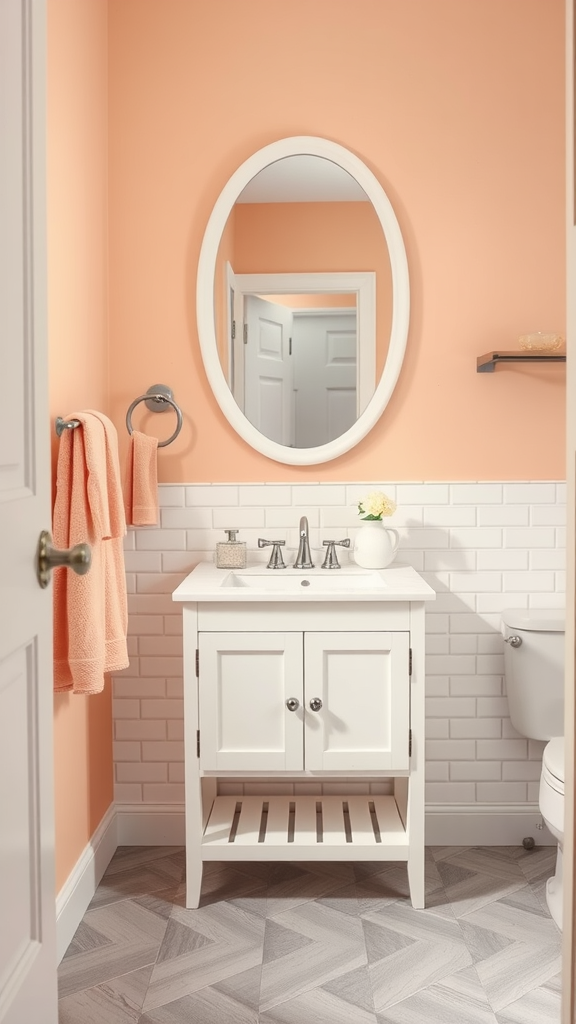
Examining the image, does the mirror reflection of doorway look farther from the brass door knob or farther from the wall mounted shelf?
the brass door knob

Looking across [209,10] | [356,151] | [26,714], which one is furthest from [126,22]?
[26,714]

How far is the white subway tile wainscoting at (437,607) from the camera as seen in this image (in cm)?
266

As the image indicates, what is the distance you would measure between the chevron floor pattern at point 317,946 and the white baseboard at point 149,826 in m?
0.09

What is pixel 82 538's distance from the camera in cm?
200

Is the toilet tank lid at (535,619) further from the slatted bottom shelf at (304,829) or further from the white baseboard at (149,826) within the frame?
the white baseboard at (149,826)

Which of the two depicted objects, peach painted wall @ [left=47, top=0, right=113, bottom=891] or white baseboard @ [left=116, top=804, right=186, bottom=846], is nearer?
peach painted wall @ [left=47, top=0, right=113, bottom=891]

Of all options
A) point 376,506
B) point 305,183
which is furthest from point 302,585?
point 305,183

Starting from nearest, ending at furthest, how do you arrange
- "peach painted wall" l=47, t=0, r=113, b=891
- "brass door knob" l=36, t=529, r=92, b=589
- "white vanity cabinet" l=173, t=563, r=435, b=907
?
"brass door knob" l=36, t=529, r=92, b=589 < "peach painted wall" l=47, t=0, r=113, b=891 < "white vanity cabinet" l=173, t=563, r=435, b=907

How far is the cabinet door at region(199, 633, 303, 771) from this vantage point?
2230 mm

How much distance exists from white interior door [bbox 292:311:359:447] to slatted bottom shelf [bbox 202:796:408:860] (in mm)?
1096

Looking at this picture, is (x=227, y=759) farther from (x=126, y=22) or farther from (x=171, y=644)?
(x=126, y=22)

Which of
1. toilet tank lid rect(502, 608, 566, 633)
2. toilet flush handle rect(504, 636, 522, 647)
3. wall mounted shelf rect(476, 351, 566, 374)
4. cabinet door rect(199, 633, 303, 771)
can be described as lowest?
cabinet door rect(199, 633, 303, 771)

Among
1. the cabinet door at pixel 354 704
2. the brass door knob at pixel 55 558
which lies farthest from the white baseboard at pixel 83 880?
the brass door knob at pixel 55 558

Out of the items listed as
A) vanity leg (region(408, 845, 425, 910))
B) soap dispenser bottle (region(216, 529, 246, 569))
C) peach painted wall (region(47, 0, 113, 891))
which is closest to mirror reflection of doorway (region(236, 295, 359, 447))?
soap dispenser bottle (region(216, 529, 246, 569))
